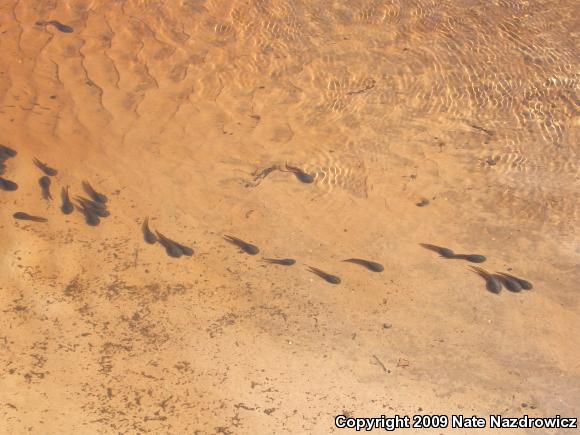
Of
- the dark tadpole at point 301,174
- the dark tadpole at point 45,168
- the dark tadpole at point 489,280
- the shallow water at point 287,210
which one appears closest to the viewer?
the shallow water at point 287,210

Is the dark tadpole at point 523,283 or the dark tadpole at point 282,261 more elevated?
the dark tadpole at point 523,283

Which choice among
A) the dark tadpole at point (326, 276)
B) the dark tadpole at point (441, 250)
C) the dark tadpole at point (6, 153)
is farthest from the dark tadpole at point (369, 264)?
the dark tadpole at point (6, 153)

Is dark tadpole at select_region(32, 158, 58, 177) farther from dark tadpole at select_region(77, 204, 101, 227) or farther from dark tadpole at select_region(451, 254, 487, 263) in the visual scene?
dark tadpole at select_region(451, 254, 487, 263)

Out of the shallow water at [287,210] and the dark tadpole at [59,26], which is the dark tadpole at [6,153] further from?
the dark tadpole at [59,26]

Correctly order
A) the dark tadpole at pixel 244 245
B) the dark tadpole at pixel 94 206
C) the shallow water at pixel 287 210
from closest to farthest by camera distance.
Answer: the shallow water at pixel 287 210
the dark tadpole at pixel 244 245
the dark tadpole at pixel 94 206

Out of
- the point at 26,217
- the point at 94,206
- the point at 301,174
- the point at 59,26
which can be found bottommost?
the point at 26,217

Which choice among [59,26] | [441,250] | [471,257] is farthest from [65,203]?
[471,257]

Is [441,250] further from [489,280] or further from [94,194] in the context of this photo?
[94,194]

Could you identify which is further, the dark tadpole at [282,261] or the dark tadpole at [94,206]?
the dark tadpole at [94,206]

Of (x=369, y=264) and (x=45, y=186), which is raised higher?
(x=369, y=264)
